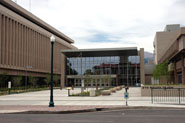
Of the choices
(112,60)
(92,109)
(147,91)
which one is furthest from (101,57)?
(92,109)

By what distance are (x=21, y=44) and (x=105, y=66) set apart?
2815cm

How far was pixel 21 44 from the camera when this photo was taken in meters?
74.6

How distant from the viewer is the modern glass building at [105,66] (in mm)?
67750

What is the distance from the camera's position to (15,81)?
66188 mm

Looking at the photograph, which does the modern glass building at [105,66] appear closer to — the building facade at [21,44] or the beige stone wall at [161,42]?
the building facade at [21,44]

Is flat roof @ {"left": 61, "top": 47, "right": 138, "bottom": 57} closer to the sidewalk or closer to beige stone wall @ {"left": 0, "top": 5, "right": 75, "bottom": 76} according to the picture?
beige stone wall @ {"left": 0, "top": 5, "right": 75, "bottom": 76}

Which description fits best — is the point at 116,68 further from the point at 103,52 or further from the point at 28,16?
the point at 28,16

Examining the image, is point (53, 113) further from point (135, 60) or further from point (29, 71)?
point (29, 71)

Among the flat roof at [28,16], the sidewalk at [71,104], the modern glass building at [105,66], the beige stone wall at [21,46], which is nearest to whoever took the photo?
the sidewalk at [71,104]

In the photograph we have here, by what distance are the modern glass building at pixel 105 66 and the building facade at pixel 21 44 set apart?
456 centimetres

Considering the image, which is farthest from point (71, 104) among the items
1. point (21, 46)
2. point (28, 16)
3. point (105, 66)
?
point (28, 16)

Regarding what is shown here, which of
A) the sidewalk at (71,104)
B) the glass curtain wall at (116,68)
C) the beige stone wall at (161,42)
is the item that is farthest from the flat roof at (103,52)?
the sidewalk at (71,104)

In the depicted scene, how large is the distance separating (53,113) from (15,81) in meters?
54.4

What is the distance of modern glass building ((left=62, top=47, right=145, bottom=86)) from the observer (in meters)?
67.8
